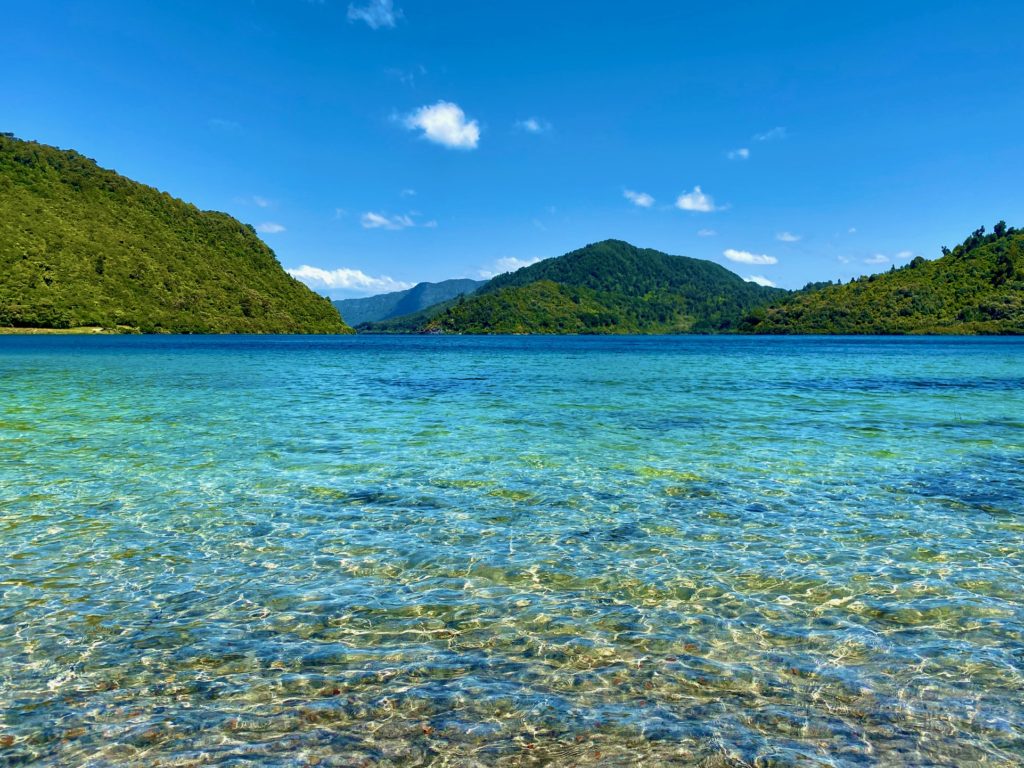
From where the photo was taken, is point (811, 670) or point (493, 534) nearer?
point (811, 670)

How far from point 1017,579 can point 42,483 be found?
23.0 metres

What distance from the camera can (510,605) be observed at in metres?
9.93

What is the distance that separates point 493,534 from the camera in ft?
44.4

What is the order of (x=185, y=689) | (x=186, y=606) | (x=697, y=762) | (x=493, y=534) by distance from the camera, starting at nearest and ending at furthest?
(x=697, y=762) < (x=185, y=689) < (x=186, y=606) < (x=493, y=534)

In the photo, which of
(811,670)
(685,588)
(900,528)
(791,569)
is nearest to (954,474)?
(900,528)

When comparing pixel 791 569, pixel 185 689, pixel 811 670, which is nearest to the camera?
pixel 185 689

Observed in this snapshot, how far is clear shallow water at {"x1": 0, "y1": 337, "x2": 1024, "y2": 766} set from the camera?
6.55 meters

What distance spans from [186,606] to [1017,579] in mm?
13910

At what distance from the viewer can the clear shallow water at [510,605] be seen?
6547 mm

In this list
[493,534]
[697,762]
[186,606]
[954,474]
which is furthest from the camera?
[954,474]

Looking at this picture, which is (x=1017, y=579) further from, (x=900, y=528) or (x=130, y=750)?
(x=130, y=750)

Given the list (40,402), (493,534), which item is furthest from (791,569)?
(40,402)

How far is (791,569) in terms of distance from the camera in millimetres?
11359

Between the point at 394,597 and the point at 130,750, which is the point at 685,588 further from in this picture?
the point at 130,750
